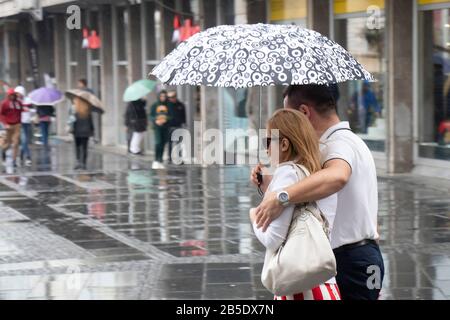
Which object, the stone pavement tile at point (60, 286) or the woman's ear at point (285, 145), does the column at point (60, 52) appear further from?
the woman's ear at point (285, 145)

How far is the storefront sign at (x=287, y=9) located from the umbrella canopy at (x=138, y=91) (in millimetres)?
3046

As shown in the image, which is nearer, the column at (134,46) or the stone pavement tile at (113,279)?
the stone pavement tile at (113,279)

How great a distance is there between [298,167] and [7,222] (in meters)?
9.51

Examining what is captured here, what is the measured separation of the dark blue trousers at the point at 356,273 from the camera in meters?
4.58

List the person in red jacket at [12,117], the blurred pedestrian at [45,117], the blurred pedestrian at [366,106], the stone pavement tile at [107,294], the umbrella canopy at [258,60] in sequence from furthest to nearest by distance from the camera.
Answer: the blurred pedestrian at [45,117] < the person in red jacket at [12,117] < the blurred pedestrian at [366,106] < the stone pavement tile at [107,294] < the umbrella canopy at [258,60]

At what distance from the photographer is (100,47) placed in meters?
30.4

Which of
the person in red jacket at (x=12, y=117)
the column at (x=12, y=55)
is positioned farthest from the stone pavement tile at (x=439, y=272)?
the column at (x=12, y=55)

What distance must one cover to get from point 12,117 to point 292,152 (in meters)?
19.1

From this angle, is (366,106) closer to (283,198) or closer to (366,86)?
(366,86)

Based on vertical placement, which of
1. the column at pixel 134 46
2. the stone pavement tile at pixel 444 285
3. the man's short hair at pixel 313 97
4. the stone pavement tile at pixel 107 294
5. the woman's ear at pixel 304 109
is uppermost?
the column at pixel 134 46

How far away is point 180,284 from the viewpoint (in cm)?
875

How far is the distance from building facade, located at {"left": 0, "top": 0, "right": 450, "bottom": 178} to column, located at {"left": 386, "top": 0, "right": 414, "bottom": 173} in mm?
18

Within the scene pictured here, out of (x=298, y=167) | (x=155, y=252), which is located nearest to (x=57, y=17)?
(x=155, y=252)

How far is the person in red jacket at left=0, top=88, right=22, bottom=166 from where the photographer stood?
2256 cm
